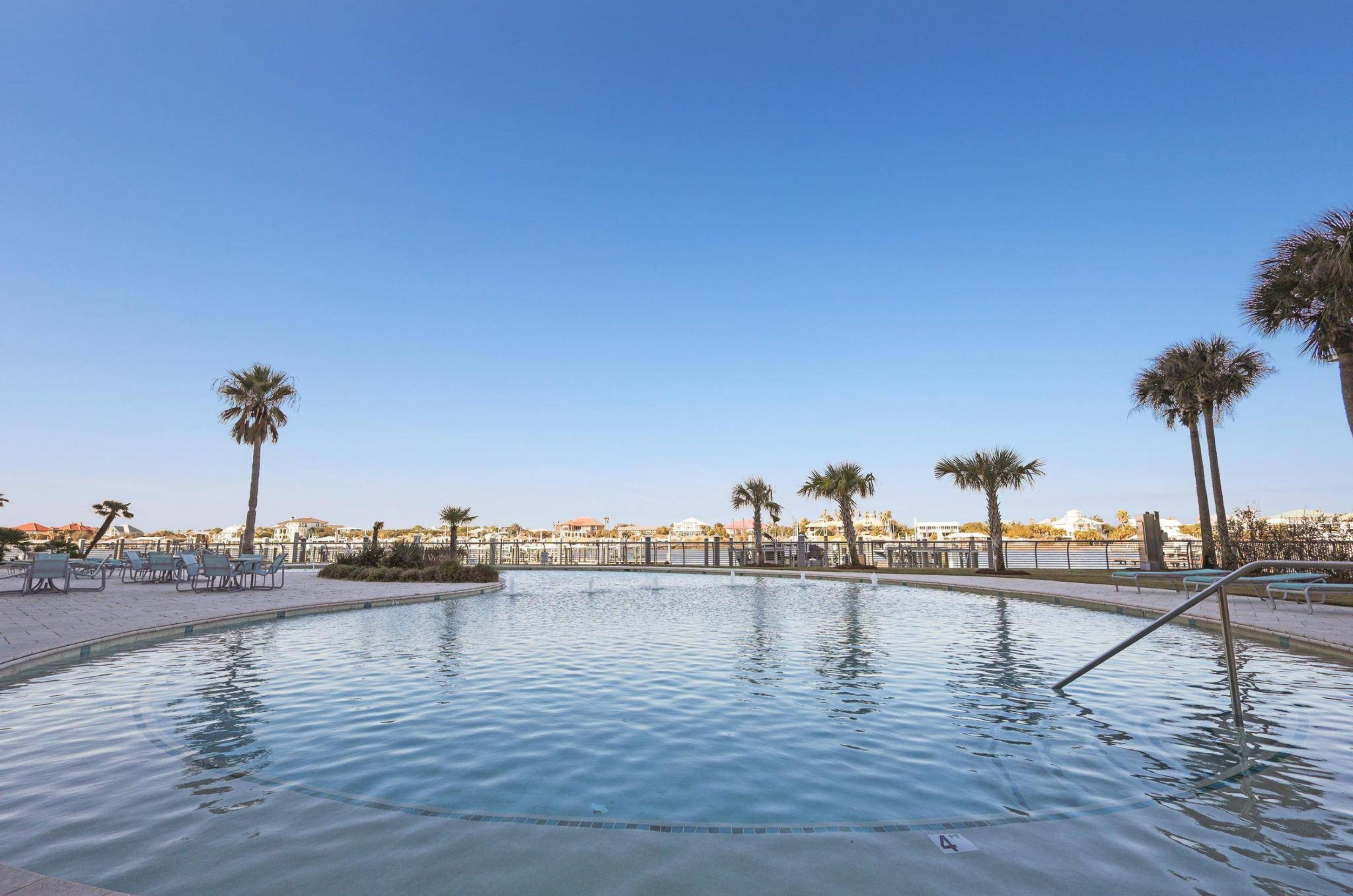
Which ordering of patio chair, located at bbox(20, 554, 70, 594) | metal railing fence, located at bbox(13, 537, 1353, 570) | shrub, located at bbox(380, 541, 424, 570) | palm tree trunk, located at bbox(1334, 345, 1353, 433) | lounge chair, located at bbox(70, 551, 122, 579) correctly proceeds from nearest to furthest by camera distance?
palm tree trunk, located at bbox(1334, 345, 1353, 433) < patio chair, located at bbox(20, 554, 70, 594) < lounge chair, located at bbox(70, 551, 122, 579) < shrub, located at bbox(380, 541, 424, 570) < metal railing fence, located at bbox(13, 537, 1353, 570)

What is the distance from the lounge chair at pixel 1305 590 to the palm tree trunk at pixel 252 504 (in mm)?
33371

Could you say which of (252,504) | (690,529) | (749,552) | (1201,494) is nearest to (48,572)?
(252,504)

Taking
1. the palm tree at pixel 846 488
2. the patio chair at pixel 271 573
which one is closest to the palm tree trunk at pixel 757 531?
the palm tree at pixel 846 488

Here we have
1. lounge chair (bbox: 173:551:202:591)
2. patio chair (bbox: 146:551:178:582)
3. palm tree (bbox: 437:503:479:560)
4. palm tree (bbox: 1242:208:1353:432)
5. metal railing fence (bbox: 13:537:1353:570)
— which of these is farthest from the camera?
palm tree (bbox: 437:503:479:560)

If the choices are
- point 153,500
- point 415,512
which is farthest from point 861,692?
point 415,512

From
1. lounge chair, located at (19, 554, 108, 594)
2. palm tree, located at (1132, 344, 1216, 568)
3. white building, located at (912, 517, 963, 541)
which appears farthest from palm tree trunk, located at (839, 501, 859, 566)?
white building, located at (912, 517, 963, 541)

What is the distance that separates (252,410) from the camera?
2792cm

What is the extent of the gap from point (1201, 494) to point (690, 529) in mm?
62201

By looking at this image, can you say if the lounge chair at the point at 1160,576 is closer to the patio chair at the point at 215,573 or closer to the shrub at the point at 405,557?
the shrub at the point at 405,557

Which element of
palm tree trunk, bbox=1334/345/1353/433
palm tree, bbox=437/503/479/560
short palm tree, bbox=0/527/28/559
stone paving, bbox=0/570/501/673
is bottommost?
stone paving, bbox=0/570/501/673

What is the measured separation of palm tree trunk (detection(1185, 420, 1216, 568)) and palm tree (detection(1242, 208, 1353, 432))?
28.7ft

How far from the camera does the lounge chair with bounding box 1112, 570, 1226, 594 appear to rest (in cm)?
1371

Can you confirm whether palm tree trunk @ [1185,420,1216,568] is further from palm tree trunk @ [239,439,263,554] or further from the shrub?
palm tree trunk @ [239,439,263,554]

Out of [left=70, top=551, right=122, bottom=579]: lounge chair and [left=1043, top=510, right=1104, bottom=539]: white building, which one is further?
[left=1043, top=510, right=1104, bottom=539]: white building
